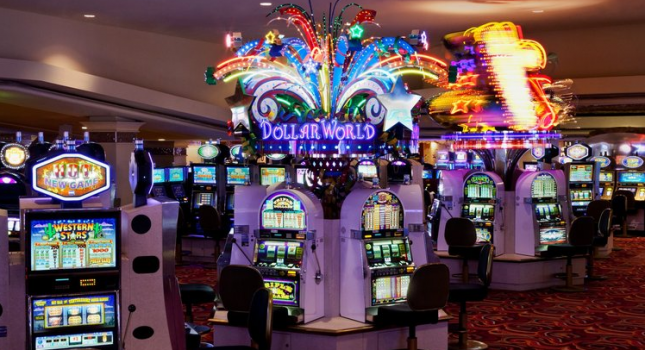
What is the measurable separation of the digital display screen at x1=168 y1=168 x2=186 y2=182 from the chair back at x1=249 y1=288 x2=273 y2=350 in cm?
921

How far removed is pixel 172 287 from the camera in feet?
18.1

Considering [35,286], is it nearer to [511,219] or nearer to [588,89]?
[511,219]

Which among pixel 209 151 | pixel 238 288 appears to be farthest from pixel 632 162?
pixel 238 288

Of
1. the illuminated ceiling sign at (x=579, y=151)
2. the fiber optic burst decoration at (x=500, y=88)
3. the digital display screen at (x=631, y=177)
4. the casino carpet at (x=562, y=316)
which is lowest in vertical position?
the casino carpet at (x=562, y=316)

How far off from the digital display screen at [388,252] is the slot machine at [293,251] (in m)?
0.38

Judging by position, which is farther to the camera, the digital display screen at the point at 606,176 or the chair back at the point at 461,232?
the digital display screen at the point at 606,176

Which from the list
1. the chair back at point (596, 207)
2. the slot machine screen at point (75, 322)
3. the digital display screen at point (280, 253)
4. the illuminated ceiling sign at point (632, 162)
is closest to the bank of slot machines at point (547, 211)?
the chair back at point (596, 207)

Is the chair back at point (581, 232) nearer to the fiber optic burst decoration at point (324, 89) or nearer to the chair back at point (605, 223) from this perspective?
the chair back at point (605, 223)

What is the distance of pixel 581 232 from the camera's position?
32.9 feet

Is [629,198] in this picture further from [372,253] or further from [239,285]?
[239,285]

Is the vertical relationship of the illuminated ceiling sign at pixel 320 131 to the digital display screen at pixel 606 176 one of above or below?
above

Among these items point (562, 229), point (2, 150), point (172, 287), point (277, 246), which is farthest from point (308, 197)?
point (562, 229)

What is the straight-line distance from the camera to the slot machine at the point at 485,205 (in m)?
10.9

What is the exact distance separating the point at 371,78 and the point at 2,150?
440cm
